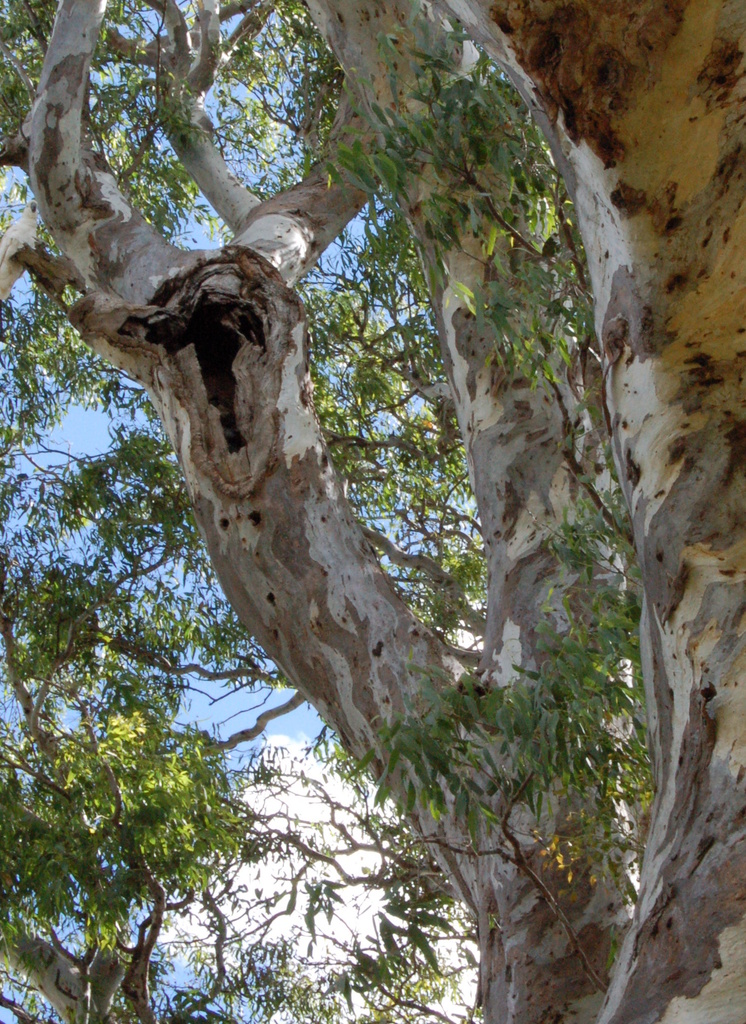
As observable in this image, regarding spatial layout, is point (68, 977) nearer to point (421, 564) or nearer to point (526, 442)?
point (421, 564)

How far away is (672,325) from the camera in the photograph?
139cm

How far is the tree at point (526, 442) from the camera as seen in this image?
1.28 meters

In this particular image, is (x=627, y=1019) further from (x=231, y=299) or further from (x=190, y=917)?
(x=190, y=917)

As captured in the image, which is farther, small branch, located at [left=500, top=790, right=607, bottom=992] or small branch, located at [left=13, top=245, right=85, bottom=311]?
small branch, located at [left=13, top=245, right=85, bottom=311]

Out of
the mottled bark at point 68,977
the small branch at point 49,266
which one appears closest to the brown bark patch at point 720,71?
the small branch at point 49,266

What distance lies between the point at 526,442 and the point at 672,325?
4.18 feet

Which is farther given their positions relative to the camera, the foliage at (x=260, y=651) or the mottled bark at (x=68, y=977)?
the mottled bark at (x=68, y=977)

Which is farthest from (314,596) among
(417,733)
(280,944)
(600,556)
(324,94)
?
(324,94)

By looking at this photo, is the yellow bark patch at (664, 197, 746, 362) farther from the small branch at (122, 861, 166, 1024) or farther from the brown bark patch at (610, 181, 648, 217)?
the small branch at (122, 861, 166, 1024)

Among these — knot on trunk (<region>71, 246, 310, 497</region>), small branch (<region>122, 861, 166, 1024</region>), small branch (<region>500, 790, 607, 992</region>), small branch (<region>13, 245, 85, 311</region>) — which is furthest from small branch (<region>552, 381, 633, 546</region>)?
small branch (<region>122, 861, 166, 1024</region>)

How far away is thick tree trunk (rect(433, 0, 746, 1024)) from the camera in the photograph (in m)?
1.21

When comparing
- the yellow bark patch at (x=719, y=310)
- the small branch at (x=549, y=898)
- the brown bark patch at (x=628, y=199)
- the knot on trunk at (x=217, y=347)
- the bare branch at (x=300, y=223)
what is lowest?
the small branch at (x=549, y=898)

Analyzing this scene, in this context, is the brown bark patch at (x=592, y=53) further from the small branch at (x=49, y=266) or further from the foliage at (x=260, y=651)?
the small branch at (x=49, y=266)

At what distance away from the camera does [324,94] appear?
5.65 meters
